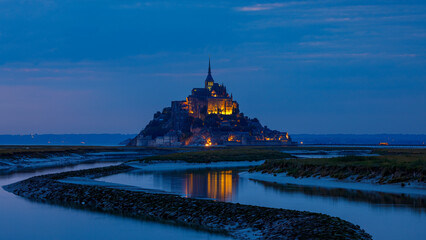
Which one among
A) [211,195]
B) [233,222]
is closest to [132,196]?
[211,195]

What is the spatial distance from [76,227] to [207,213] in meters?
5.05

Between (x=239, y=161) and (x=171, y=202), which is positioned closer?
(x=171, y=202)

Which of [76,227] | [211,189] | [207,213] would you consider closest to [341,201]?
[207,213]

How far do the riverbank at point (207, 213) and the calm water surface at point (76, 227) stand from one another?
89cm

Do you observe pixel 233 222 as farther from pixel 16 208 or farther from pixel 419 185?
pixel 419 185

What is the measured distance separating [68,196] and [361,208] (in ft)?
48.9

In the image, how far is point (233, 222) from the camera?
17.8m

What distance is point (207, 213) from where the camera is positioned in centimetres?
1927

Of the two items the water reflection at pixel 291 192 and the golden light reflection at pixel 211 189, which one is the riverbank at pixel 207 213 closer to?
the golden light reflection at pixel 211 189

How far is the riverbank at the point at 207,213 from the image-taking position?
15034 mm

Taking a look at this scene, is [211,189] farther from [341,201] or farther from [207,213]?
[207,213]

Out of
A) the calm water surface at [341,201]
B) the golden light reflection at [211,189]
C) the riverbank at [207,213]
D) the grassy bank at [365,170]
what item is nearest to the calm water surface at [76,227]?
the riverbank at [207,213]

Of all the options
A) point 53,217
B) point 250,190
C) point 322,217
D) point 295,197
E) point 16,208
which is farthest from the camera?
point 250,190

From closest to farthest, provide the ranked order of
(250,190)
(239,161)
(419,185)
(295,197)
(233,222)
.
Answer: (233,222), (295,197), (419,185), (250,190), (239,161)
